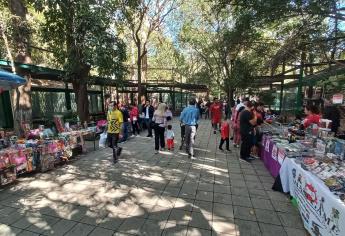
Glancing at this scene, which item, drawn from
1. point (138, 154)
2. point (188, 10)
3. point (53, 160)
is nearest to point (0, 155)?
point (53, 160)

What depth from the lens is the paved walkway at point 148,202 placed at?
3498mm

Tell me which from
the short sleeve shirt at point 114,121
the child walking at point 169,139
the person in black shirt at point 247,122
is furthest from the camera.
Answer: the child walking at point 169,139

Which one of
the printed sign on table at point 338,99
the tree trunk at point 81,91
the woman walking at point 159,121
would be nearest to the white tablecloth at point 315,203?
the printed sign on table at point 338,99

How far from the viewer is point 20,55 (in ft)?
25.8

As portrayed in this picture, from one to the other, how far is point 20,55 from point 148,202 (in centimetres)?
669

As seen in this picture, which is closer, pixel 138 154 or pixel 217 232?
pixel 217 232

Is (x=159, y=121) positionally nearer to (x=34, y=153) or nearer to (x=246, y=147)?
(x=246, y=147)

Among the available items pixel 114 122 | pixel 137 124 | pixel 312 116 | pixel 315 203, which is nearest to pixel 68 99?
pixel 137 124

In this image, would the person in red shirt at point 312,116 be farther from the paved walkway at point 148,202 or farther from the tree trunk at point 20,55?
the tree trunk at point 20,55

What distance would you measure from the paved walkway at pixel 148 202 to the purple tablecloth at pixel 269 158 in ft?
0.62

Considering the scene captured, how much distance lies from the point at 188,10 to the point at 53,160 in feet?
57.2

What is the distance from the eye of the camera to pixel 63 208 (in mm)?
4027

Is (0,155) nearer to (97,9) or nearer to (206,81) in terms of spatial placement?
(97,9)

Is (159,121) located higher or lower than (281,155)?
higher
